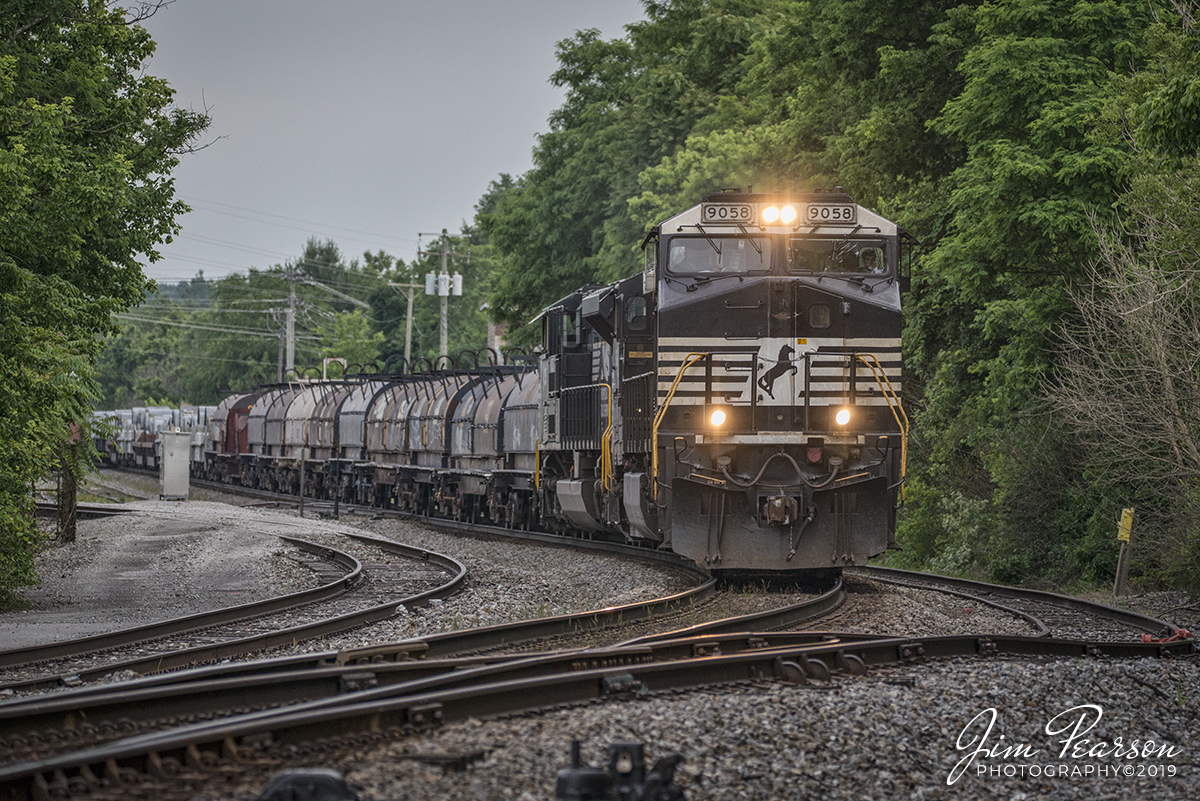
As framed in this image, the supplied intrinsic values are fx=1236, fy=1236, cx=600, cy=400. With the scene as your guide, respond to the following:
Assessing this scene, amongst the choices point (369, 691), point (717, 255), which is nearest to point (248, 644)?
point (369, 691)

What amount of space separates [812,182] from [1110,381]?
11.4 m

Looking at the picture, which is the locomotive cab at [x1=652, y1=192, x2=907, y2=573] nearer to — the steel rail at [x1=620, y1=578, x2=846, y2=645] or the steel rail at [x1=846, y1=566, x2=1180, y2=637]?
the steel rail at [x1=620, y1=578, x2=846, y2=645]

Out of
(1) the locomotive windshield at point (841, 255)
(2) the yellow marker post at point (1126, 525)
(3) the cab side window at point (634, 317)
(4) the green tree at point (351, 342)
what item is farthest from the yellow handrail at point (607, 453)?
(4) the green tree at point (351, 342)

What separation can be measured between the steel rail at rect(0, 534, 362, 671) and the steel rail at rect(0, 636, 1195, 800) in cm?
440

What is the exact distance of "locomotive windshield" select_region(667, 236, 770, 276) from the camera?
13.5 meters

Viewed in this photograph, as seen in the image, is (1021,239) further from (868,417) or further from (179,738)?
(179,738)

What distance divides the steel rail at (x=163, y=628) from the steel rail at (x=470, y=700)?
4.40 meters

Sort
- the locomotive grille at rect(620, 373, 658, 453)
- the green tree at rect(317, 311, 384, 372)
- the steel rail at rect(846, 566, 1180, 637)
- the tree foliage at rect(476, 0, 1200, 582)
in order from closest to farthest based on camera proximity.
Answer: the steel rail at rect(846, 566, 1180, 637) < the locomotive grille at rect(620, 373, 658, 453) < the tree foliage at rect(476, 0, 1200, 582) < the green tree at rect(317, 311, 384, 372)

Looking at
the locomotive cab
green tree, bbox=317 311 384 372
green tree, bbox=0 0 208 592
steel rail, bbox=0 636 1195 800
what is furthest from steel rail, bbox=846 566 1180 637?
green tree, bbox=317 311 384 372

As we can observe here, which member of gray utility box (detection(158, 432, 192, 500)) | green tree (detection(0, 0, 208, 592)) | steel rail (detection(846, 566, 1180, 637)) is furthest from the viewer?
gray utility box (detection(158, 432, 192, 500))

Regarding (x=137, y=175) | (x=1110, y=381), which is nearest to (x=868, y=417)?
(x=1110, y=381)

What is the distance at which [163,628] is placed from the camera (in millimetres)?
11242

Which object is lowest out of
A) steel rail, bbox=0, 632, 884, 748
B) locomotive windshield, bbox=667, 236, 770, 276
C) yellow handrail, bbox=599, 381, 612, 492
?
steel rail, bbox=0, 632, 884, 748

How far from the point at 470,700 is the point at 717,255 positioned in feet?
26.5
